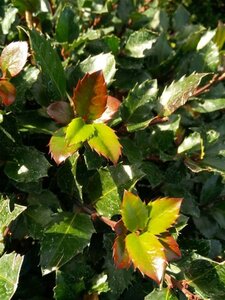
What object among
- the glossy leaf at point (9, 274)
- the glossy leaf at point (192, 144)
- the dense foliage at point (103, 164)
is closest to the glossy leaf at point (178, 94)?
the dense foliage at point (103, 164)

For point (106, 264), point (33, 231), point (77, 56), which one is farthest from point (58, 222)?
point (77, 56)

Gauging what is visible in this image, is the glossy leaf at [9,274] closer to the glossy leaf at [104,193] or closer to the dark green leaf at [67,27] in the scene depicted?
the glossy leaf at [104,193]

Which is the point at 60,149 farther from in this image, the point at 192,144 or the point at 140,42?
the point at 140,42

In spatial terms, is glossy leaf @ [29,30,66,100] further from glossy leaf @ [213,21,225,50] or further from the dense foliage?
glossy leaf @ [213,21,225,50]

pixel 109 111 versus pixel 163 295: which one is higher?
pixel 109 111

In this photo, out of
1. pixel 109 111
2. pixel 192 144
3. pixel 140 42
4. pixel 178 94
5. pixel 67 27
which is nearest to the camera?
pixel 109 111

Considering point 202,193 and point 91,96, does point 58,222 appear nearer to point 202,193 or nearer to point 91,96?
point 91,96

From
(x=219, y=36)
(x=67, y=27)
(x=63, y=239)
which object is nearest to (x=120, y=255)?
(x=63, y=239)
